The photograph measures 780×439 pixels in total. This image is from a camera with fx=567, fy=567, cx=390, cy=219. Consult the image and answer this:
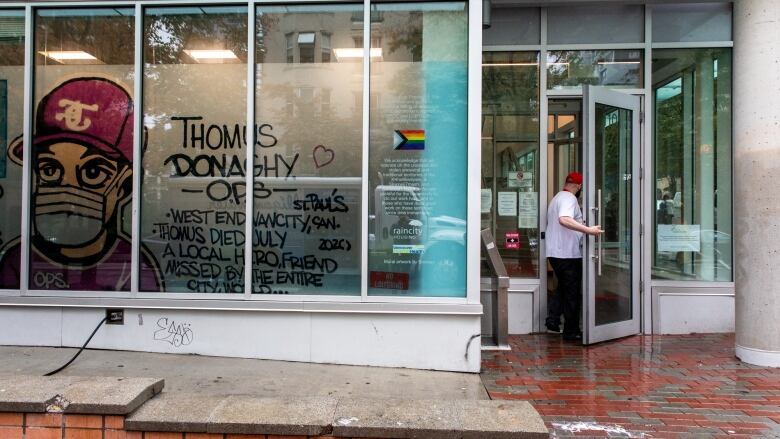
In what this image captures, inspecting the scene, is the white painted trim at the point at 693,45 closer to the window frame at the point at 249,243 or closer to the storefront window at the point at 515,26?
the storefront window at the point at 515,26

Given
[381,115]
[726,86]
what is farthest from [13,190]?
[726,86]

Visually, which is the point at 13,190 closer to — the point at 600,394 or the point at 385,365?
the point at 385,365

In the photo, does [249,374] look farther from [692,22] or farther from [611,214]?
[692,22]

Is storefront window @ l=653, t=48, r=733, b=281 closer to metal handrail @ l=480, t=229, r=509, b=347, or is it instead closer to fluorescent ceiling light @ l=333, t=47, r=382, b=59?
metal handrail @ l=480, t=229, r=509, b=347

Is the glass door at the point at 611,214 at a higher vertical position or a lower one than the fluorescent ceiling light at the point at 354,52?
lower

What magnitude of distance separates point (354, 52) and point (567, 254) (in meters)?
3.22

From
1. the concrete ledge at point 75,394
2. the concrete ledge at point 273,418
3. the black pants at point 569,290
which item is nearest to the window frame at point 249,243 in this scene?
the black pants at point 569,290

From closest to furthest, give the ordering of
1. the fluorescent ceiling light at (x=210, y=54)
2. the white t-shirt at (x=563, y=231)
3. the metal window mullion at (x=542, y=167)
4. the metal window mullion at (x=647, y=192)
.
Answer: the fluorescent ceiling light at (x=210, y=54), the white t-shirt at (x=563, y=231), the metal window mullion at (x=647, y=192), the metal window mullion at (x=542, y=167)

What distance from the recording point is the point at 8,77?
18.9ft

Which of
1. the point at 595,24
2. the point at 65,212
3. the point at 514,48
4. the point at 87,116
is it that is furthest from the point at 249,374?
the point at 595,24

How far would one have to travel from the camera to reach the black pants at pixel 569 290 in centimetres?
634

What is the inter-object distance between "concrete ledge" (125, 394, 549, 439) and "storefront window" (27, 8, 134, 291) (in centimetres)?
308

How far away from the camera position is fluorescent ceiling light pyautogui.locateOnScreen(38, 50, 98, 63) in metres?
5.70

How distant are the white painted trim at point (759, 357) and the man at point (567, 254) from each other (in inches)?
62.3
